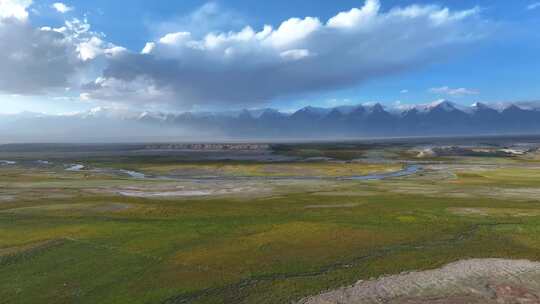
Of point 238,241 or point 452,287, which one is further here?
point 238,241

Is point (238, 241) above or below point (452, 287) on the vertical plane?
above

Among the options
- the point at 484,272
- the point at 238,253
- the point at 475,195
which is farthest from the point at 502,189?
the point at 238,253

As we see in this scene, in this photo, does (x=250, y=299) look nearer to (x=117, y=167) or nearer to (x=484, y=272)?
(x=484, y=272)

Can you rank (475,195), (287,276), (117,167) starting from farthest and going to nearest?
(117,167), (475,195), (287,276)

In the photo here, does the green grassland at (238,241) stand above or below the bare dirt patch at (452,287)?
above

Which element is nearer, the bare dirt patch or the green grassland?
the bare dirt patch
